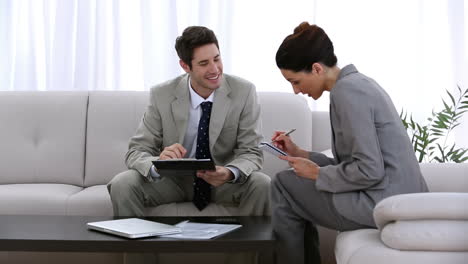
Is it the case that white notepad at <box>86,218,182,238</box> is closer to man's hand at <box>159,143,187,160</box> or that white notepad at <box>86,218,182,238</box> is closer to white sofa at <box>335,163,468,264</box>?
man's hand at <box>159,143,187,160</box>

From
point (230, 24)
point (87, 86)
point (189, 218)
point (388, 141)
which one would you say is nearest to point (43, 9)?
point (87, 86)

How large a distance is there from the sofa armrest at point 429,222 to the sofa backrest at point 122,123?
1533 mm

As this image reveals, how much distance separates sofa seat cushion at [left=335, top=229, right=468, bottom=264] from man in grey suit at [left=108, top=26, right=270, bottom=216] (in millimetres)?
849

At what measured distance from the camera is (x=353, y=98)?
2.07 meters

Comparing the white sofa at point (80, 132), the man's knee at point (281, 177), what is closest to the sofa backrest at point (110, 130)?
the white sofa at point (80, 132)

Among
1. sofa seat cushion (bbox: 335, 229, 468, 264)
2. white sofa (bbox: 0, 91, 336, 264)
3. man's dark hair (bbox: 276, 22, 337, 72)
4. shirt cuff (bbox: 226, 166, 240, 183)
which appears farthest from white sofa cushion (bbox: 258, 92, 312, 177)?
sofa seat cushion (bbox: 335, 229, 468, 264)

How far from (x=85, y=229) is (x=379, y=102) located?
3.39 ft

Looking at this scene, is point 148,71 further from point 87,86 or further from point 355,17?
point 355,17

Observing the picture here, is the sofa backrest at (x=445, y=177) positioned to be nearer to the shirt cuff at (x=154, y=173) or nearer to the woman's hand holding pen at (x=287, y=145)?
the woman's hand holding pen at (x=287, y=145)

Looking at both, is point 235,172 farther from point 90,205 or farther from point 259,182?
point 90,205

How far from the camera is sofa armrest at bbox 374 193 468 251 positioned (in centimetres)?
168

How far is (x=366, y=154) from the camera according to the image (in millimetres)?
2029

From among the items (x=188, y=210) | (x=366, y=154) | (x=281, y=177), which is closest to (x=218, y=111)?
(x=188, y=210)

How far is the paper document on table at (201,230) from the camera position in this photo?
2068 mm
